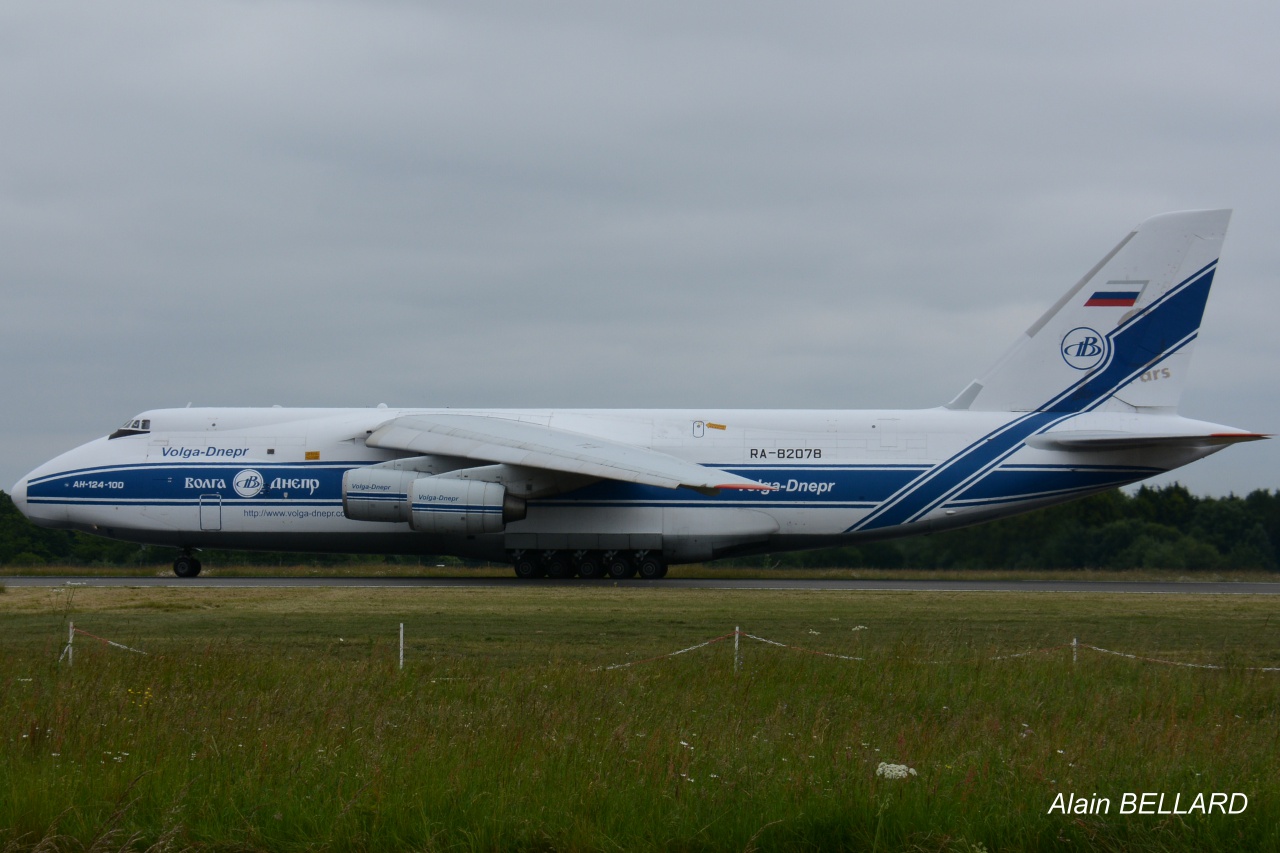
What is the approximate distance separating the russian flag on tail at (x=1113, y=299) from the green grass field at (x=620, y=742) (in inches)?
549

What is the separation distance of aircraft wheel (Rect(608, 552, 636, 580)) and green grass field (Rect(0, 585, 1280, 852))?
12.9m

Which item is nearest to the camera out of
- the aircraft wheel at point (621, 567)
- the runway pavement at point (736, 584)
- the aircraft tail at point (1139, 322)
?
the runway pavement at point (736, 584)

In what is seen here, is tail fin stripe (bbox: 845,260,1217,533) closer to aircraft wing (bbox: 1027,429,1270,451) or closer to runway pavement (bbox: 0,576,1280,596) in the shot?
aircraft wing (bbox: 1027,429,1270,451)

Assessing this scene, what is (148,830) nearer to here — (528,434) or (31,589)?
(31,589)

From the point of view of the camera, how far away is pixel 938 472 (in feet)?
91.1

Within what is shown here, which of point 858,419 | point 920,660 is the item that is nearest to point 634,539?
point 858,419

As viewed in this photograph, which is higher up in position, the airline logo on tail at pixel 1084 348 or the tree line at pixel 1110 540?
the airline logo on tail at pixel 1084 348

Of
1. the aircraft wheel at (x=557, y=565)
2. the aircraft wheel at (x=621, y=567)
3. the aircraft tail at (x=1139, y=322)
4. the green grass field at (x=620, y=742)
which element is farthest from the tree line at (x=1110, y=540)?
the green grass field at (x=620, y=742)

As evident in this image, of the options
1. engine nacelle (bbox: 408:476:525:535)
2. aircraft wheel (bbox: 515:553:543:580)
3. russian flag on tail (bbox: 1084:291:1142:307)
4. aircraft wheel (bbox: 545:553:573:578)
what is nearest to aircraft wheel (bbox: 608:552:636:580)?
aircraft wheel (bbox: 545:553:573:578)

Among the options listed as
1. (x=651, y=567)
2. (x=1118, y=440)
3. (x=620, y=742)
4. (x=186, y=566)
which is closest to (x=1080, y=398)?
(x=1118, y=440)

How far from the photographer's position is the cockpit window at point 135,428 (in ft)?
97.6

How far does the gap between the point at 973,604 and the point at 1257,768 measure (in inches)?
546

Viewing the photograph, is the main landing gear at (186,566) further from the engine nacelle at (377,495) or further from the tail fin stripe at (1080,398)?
the tail fin stripe at (1080,398)

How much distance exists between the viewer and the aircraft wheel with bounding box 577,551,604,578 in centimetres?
2856
